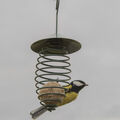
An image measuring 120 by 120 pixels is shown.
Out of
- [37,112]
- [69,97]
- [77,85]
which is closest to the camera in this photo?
[69,97]

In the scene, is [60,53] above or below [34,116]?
above

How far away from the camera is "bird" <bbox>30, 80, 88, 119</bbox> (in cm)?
487

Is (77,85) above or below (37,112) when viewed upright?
above

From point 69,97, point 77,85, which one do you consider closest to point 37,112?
point 69,97

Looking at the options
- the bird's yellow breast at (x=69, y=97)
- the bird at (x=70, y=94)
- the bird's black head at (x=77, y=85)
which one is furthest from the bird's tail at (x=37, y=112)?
the bird's black head at (x=77, y=85)

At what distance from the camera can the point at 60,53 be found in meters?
4.48

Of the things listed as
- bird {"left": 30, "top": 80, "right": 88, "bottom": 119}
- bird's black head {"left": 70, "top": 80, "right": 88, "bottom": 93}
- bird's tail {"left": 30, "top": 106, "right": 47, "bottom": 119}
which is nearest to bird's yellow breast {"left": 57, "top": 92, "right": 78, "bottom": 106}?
bird {"left": 30, "top": 80, "right": 88, "bottom": 119}

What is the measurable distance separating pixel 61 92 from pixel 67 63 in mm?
476

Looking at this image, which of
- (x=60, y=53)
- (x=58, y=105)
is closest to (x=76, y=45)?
(x=60, y=53)

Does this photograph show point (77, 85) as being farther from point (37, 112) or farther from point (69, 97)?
point (37, 112)

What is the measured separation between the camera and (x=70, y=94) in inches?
192

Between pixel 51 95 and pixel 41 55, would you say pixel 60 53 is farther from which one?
Answer: pixel 51 95

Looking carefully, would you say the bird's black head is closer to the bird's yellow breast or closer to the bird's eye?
the bird's eye

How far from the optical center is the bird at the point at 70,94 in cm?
487
